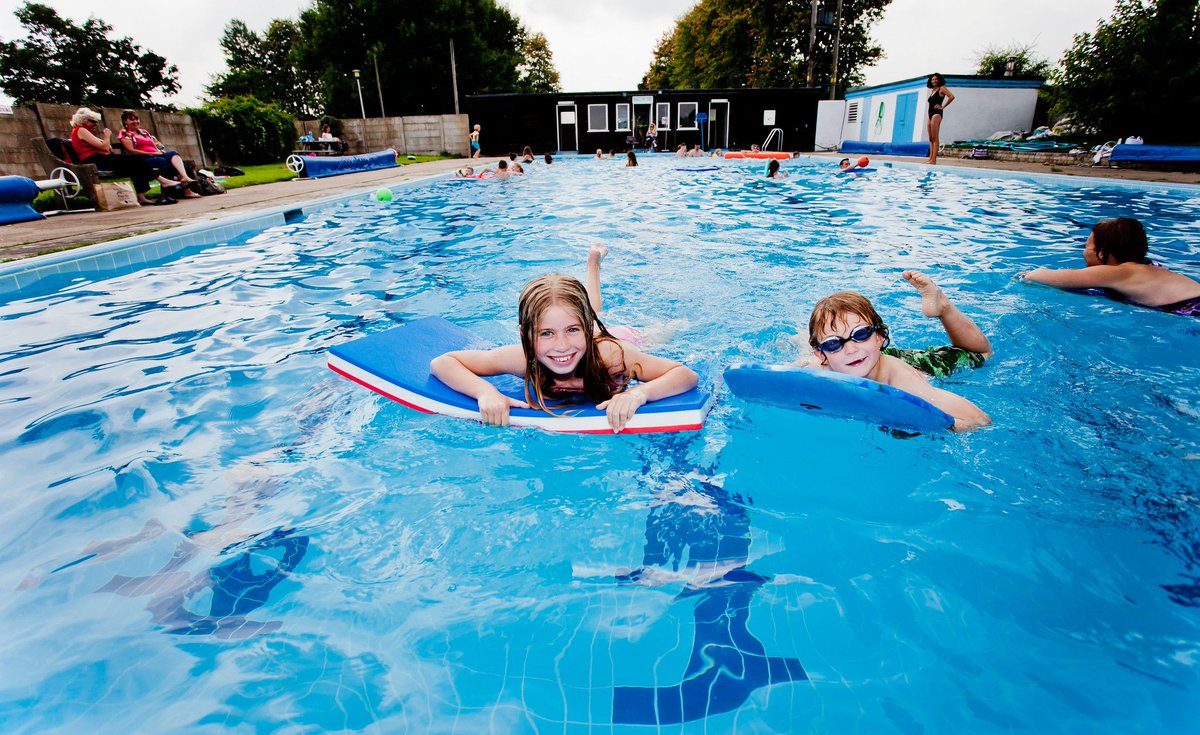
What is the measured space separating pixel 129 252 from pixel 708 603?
6.89 m

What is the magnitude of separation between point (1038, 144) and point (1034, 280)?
1420cm

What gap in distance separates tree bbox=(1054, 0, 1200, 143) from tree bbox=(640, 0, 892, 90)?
22.0m

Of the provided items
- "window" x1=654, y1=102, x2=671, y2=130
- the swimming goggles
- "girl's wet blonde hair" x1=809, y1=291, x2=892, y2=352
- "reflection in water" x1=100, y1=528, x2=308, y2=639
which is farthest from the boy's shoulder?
"window" x1=654, y1=102, x2=671, y2=130

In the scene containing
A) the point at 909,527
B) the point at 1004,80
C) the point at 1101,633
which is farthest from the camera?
the point at 1004,80

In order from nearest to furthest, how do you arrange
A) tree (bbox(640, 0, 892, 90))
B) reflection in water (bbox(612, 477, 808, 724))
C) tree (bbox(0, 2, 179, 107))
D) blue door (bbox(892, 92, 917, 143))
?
1. reflection in water (bbox(612, 477, 808, 724))
2. blue door (bbox(892, 92, 917, 143))
3. tree (bbox(640, 0, 892, 90))
4. tree (bbox(0, 2, 179, 107))

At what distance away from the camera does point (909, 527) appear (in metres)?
2.29

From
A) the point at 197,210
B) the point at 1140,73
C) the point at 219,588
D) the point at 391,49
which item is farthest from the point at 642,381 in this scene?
the point at 391,49

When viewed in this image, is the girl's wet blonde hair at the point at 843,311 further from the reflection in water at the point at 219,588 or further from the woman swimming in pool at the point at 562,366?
the reflection in water at the point at 219,588

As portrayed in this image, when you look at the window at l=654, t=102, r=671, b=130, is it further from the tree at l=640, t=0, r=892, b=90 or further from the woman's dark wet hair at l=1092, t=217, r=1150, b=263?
the woman's dark wet hair at l=1092, t=217, r=1150, b=263

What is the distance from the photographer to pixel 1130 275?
442cm

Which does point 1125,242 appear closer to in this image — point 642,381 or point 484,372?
point 642,381

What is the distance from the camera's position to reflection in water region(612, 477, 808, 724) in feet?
5.32

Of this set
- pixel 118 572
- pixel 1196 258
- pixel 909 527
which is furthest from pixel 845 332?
pixel 1196 258

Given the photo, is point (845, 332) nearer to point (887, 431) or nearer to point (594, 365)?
point (887, 431)
